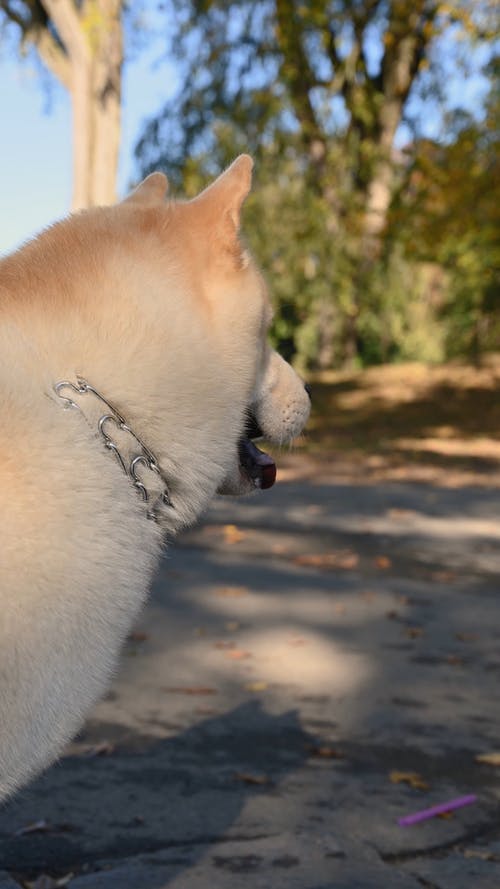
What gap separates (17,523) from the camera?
2.26 metres

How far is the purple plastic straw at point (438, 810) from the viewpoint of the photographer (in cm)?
388

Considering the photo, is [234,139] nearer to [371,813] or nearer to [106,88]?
[106,88]

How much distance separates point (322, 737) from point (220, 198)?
2.73 metres

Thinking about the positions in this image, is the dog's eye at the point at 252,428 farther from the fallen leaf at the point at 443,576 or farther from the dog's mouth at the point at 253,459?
the fallen leaf at the point at 443,576

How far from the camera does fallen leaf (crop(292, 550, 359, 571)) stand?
328 inches

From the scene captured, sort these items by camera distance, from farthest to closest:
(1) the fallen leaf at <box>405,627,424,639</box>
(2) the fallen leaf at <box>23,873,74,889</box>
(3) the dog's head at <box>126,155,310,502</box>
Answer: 1. (1) the fallen leaf at <box>405,627,424,639</box>
2. (2) the fallen leaf at <box>23,873,74,889</box>
3. (3) the dog's head at <box>126,155,310,502</box>

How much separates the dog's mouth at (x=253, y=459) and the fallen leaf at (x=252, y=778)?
5.15ft

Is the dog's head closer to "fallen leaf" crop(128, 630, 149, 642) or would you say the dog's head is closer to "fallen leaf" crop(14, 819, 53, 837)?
"fallen leaf" crop(14, 819, 53, 837)

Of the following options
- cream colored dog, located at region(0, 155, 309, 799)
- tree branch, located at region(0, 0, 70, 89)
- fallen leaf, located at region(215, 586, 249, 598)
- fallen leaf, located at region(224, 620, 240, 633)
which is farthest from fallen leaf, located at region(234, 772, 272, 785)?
tree branch, located at region(0, 0, 70, 89)

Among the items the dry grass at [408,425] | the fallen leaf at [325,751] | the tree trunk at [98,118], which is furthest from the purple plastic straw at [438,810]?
the tree trunk at [98,118]

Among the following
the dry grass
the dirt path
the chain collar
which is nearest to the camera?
the chain collar

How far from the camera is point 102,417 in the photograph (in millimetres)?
2490

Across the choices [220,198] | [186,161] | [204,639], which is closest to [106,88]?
[186,161]

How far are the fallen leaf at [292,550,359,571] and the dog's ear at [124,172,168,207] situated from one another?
17.6 ft
